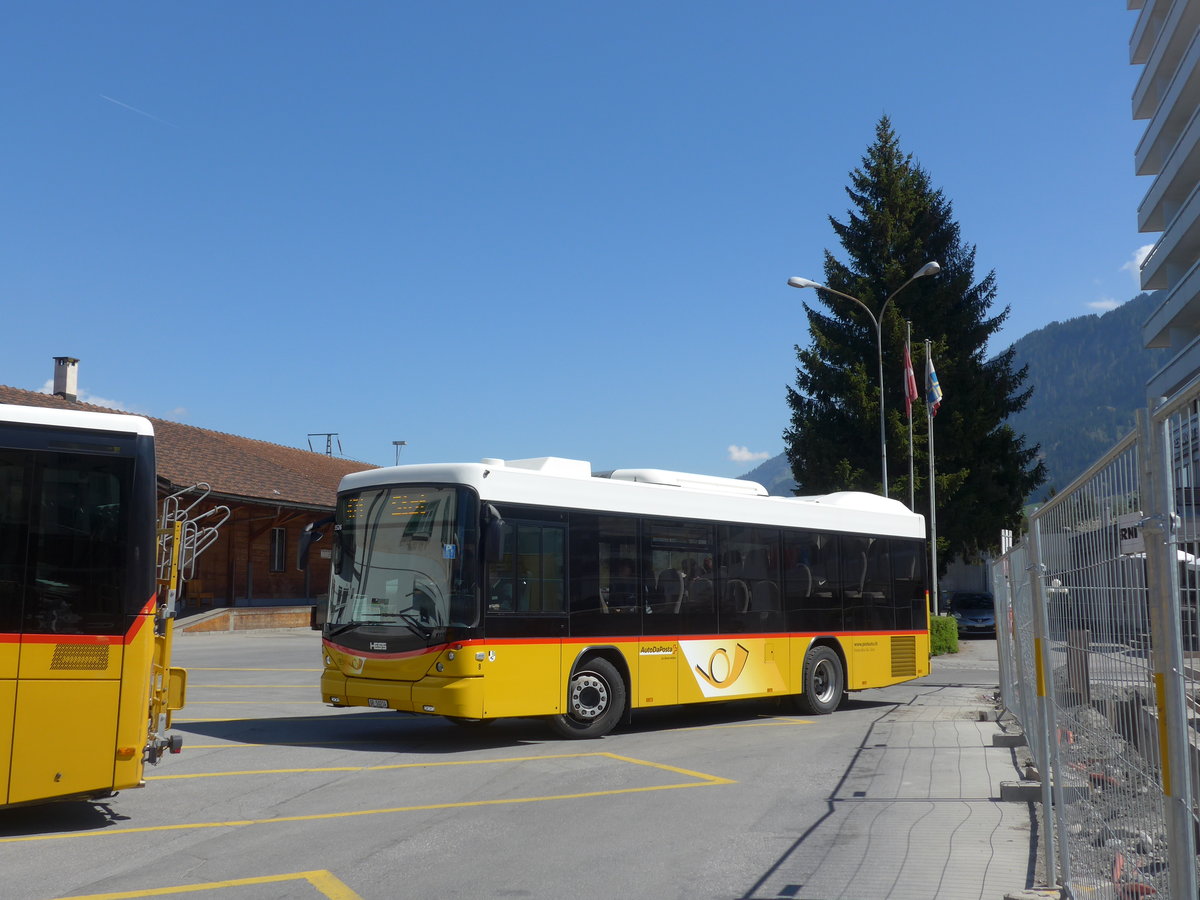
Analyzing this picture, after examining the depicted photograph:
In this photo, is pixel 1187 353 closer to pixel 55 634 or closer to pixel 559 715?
pixel 559 715

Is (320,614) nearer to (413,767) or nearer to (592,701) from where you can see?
(413,767)

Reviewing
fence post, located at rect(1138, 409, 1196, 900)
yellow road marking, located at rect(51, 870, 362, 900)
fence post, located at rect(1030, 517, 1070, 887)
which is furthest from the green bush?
fence post, located at rect(1138, 409, 1196, 900)

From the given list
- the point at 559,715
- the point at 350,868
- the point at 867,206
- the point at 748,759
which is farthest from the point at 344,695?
the point at 867,206

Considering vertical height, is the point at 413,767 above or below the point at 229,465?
below

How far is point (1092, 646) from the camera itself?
4.81m

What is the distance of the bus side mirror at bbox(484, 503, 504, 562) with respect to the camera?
11.6 m

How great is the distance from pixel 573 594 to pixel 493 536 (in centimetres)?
159

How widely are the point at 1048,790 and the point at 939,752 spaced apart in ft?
18.7

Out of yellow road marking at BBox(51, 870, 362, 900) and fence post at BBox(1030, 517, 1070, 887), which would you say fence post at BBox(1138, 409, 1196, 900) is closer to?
fence post at BBox(1030, 517, 1070, 887)

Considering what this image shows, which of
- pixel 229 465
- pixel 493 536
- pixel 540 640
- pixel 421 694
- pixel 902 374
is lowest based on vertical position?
pixel 421 694

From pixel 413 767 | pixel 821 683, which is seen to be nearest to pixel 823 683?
pixel 821 683

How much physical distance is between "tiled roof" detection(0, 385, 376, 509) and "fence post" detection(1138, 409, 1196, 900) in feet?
102

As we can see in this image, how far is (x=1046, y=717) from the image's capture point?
249 inches

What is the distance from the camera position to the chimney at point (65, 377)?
39.9 metres
